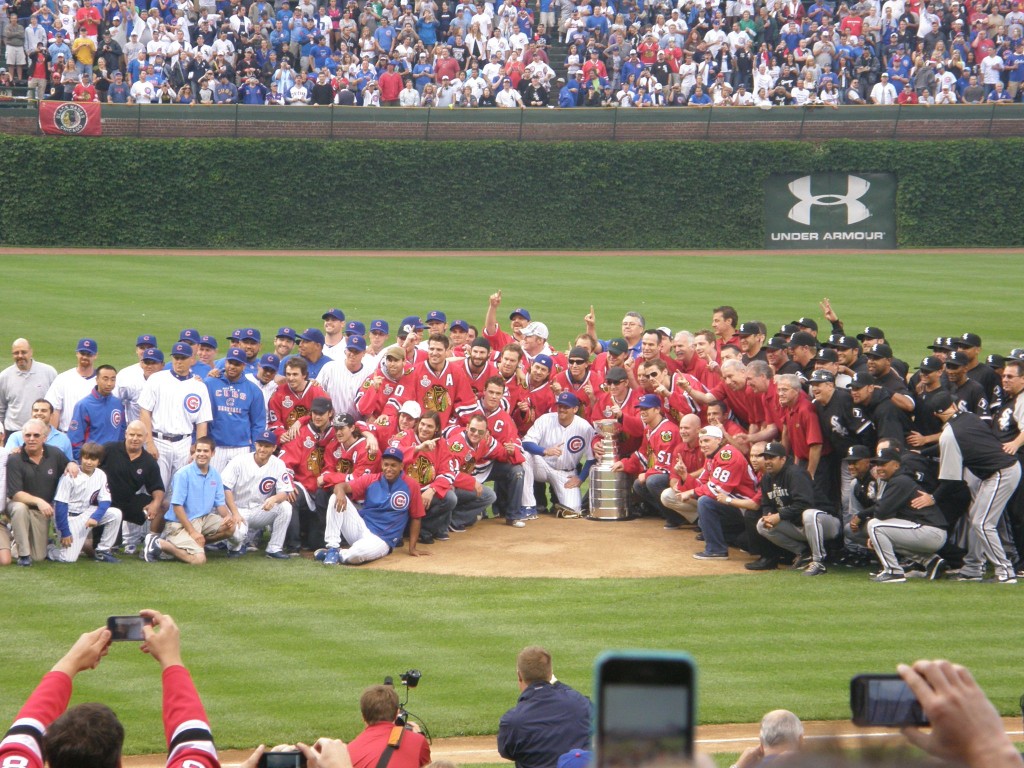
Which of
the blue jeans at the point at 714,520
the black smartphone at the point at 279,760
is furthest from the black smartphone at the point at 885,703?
the blue jeans at the point at 714,520

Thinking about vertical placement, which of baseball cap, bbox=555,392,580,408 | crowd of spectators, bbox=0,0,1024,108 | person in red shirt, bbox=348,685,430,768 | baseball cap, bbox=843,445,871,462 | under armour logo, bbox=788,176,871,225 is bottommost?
person in red shirt, bbox=348,685,430,768

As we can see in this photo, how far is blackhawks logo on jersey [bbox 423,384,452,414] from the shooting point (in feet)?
43.3

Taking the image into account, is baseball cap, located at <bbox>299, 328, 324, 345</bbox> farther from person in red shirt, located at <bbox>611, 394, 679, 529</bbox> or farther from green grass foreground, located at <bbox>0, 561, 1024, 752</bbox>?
person in red shirt, located at <bbox>611, 394, 679, 529</bbox>

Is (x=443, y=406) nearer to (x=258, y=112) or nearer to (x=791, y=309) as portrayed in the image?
(x=791, y=309)

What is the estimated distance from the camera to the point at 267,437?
12.1m

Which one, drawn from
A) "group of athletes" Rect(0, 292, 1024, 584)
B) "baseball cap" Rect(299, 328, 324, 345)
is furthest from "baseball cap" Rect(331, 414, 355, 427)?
"baseball cap" Rect(299, 328, 324, 345)

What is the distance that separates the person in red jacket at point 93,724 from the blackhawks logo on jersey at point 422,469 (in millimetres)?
8691

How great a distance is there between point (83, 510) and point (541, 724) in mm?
6339

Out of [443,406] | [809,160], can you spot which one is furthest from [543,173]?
[443,406]

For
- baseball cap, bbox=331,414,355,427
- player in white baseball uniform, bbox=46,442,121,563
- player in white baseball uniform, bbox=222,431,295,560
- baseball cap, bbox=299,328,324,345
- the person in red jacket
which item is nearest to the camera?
the person in red jacket

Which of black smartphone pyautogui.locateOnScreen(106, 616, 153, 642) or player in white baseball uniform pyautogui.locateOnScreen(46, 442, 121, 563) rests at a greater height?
black smartphone pyautogui.locateOnScreen(106, 616, 153, 642)

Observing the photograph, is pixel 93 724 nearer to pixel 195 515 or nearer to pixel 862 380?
pixel 195 515

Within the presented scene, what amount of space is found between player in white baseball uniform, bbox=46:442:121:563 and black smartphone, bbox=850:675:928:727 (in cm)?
1013

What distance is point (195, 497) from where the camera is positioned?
451 inches
